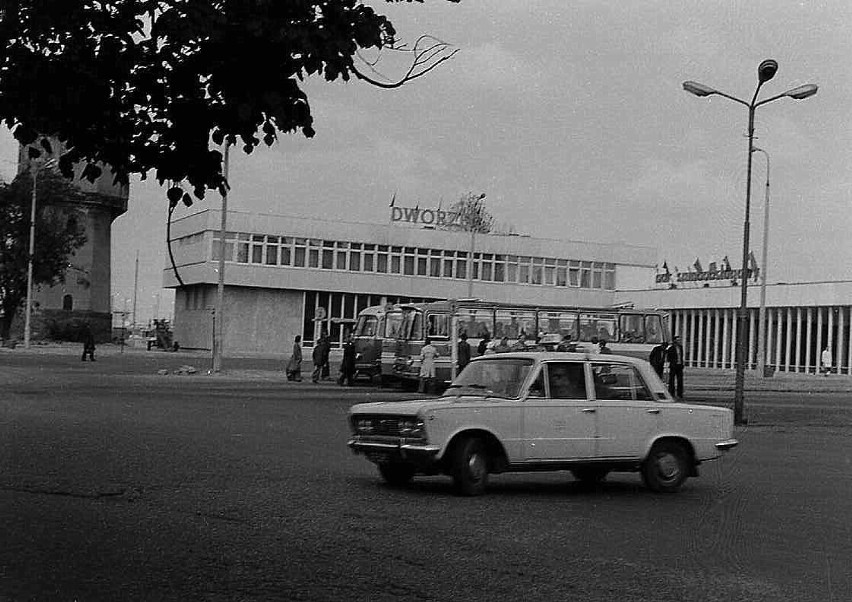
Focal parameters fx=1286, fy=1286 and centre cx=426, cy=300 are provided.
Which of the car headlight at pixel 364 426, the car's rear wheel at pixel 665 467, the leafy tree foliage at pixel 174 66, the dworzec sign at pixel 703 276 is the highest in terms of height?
the dworzec sign at pixel 703 276

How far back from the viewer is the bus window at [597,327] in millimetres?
45406

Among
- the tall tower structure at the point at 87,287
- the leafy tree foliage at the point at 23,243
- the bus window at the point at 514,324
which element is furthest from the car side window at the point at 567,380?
the tall tower structure at the point at 87,287

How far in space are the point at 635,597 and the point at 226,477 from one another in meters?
7.36

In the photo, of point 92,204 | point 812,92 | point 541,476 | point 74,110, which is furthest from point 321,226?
point 74,110

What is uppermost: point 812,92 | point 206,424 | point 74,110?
point 812,92

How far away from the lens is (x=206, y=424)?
23.7 meters

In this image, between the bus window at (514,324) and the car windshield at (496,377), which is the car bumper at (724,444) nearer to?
the car windshield at (496,377)

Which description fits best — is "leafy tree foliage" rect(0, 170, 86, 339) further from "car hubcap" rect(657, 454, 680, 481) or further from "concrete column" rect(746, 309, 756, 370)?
"car hubcap" rect(657, 454, 680, 481)

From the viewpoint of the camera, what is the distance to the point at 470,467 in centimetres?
1386

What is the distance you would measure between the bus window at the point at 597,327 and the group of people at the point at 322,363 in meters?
8.18

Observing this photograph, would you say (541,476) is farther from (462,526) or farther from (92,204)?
(92,204)

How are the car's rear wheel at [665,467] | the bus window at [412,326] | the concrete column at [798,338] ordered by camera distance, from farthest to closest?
the concrete column at [798,338] → the bus window at [412,326] → the car's rear wheel at [665,467]

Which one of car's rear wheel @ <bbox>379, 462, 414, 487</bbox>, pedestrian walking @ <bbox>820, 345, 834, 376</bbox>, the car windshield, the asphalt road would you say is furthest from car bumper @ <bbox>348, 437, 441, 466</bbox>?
pedestrian walking @ <bbox>820, 345, 834, 376</bbox>

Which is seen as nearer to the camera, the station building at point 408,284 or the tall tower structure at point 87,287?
the station building at point 408,284
